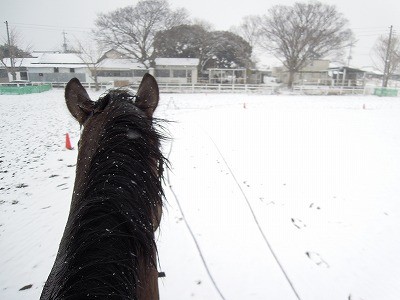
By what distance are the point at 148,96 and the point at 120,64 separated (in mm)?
39929

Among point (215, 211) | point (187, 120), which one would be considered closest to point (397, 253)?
point (215, 211)

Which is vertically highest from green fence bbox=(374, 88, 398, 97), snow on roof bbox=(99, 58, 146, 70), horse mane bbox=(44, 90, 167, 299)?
snow on roof bbox=(99, 58, 146, 70)

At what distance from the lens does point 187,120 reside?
43.6 feet

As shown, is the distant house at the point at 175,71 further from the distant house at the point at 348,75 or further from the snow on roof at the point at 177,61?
the distant house at the point at 348,75

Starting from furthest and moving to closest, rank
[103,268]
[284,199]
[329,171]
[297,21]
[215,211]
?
[297,21], [329,171], [284,199], [215,211], [103,268]

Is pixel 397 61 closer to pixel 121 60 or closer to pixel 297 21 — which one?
pixel 297 21

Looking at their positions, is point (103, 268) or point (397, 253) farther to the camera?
point (397, 253)

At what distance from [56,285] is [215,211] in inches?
167

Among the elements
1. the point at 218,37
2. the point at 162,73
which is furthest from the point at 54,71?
the point at 218,37

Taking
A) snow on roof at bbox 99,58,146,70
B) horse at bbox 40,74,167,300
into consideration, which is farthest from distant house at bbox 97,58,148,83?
horse at bbox 40,74,167,300

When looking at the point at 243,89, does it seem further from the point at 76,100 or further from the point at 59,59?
the point at 76,100

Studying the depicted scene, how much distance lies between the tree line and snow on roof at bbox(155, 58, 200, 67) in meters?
1.34

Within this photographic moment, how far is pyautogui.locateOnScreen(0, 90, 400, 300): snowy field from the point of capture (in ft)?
10.6

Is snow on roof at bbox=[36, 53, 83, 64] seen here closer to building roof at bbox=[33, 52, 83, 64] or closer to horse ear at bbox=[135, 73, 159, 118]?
building roof at bbox=[33, 52, 83, 64]
